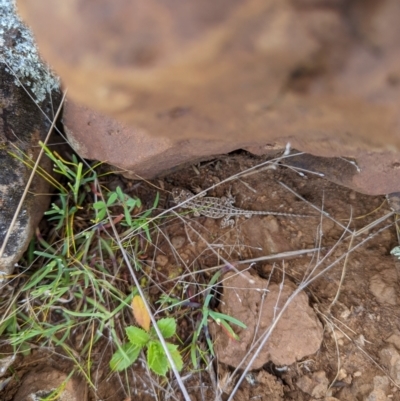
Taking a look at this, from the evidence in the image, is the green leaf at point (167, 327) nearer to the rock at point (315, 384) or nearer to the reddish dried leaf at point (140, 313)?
the reddish dried leaf at point (140, 313)

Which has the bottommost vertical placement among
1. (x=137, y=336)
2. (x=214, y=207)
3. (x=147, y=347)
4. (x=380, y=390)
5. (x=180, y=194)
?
(x=380, y=390)

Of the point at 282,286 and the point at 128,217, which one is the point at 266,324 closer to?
the point at 282,286

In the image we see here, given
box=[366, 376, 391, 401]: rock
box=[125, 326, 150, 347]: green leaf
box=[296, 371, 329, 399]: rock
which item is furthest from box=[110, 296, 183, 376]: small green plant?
box=[366, 376, 391, 401]: rock

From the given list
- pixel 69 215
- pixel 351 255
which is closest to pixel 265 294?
pixel 351 255

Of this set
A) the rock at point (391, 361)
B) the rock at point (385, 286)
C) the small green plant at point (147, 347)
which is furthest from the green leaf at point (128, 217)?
the rock at point (391, 361)

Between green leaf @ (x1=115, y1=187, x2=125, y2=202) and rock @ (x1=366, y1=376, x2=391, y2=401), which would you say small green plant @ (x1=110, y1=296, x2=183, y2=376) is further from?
rock @ (x1=366, y1=376, x2=391, y2=401)

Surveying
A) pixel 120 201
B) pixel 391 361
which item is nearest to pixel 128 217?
pixel 120 201

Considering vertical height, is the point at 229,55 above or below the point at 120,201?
above
